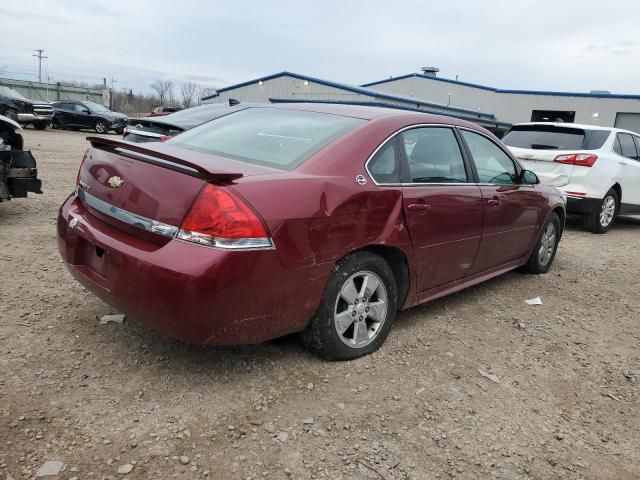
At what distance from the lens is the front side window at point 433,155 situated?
3.62 m

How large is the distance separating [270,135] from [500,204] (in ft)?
6.76

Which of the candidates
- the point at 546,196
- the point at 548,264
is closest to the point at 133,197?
Result: the point at 546,196

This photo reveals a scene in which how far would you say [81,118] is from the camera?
25.1 metres

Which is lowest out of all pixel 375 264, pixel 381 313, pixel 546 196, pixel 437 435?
pixel 437 435

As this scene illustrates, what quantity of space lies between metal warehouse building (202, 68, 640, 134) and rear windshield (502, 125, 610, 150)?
1842 centimetres

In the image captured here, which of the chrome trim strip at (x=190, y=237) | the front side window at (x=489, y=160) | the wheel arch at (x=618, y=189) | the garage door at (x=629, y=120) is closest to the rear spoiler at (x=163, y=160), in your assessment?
the chrome trim strip at (x=190, y=237)

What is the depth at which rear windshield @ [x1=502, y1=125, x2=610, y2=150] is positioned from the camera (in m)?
7.90

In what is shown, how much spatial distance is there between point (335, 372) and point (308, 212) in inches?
39.8

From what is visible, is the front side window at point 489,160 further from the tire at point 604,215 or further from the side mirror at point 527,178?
the tire at point 604,215

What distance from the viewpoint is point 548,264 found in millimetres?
5723

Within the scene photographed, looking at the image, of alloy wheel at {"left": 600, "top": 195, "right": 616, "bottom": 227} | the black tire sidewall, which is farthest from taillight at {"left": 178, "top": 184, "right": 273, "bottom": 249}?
alloy wheel at {"left": 600, "top": 195, "right": 616, "bottom": 227}

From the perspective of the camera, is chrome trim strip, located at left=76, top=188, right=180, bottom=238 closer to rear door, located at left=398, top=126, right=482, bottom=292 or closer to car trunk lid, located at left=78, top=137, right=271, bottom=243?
car trunk lid, located at left=78, top=137, right=271, bottom=243

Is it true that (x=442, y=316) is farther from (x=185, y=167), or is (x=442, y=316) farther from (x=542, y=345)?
(x=185, y=167)

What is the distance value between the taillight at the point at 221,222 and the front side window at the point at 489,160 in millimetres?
2282
